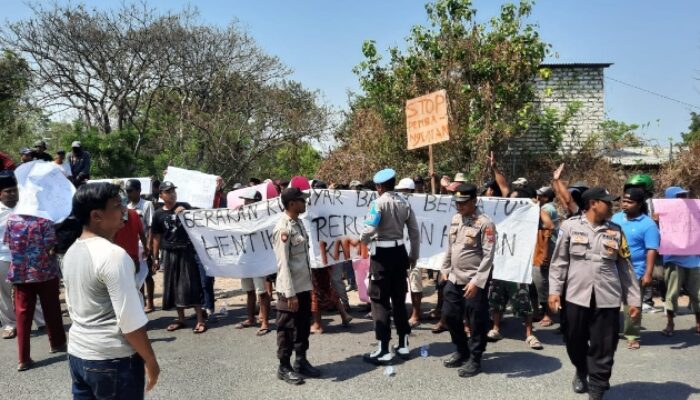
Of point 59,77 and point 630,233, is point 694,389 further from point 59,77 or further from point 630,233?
point 59,77

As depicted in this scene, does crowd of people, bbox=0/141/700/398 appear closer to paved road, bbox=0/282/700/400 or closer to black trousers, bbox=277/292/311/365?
black trousers, bbox=277/292/311/365

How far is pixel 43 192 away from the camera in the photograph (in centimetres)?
503

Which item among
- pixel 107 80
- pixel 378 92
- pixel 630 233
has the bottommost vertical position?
pixel 630 233

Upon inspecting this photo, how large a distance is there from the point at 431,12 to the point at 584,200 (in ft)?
26.9

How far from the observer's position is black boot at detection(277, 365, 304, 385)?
4777 millimetres

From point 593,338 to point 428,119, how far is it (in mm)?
4483

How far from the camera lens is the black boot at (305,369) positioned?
499cm

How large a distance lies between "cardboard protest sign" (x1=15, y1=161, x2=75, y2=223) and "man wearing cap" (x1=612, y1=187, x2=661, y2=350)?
583 centimetres

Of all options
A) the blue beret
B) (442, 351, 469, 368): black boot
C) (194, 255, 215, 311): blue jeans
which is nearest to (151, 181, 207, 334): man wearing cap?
(194, 255, 215, 311): blue jeans

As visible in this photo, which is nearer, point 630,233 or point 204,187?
point 630,233

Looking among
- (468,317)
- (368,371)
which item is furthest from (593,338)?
(368,371)

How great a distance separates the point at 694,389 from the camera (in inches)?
175

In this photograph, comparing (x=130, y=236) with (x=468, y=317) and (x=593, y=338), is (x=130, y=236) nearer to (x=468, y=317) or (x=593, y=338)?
(x=468, y=317)

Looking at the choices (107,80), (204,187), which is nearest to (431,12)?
(204,187)
